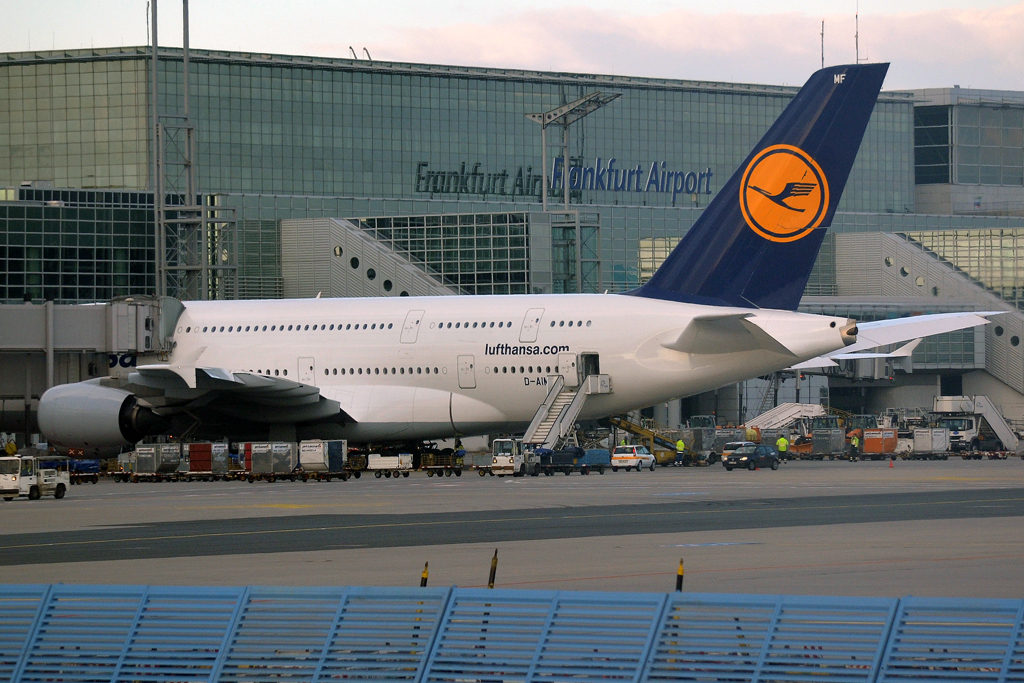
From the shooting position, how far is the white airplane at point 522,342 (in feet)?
131

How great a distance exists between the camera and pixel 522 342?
1690 inches

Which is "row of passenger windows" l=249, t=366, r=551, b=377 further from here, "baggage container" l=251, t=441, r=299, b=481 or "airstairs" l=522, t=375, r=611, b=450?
"baggage container" l=251, t=441, r=299, b=481

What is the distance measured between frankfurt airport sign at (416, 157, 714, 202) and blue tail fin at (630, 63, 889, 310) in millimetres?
64461

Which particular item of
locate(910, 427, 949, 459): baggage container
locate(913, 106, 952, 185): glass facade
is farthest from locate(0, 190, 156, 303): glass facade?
locate(913, 106, 952, 185): glass facade

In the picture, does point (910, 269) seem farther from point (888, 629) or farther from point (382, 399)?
point (888, 629)

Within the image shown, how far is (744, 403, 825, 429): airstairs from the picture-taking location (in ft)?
225

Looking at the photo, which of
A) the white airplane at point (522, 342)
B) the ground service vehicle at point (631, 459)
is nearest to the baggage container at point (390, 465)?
the white airplane at point (522, 342)

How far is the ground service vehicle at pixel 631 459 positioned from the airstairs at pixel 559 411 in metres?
3.64

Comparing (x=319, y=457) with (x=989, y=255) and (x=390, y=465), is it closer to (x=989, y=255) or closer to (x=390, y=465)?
(x=390, y=465)

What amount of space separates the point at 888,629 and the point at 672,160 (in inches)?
4249

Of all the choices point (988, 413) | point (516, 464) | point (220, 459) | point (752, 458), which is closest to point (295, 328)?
point (220, 459)

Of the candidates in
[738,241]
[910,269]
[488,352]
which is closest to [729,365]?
[738,241]

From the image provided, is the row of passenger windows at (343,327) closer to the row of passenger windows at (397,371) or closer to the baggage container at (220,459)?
the row of passenger windows at (397,371)

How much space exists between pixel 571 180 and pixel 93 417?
7243 cm
